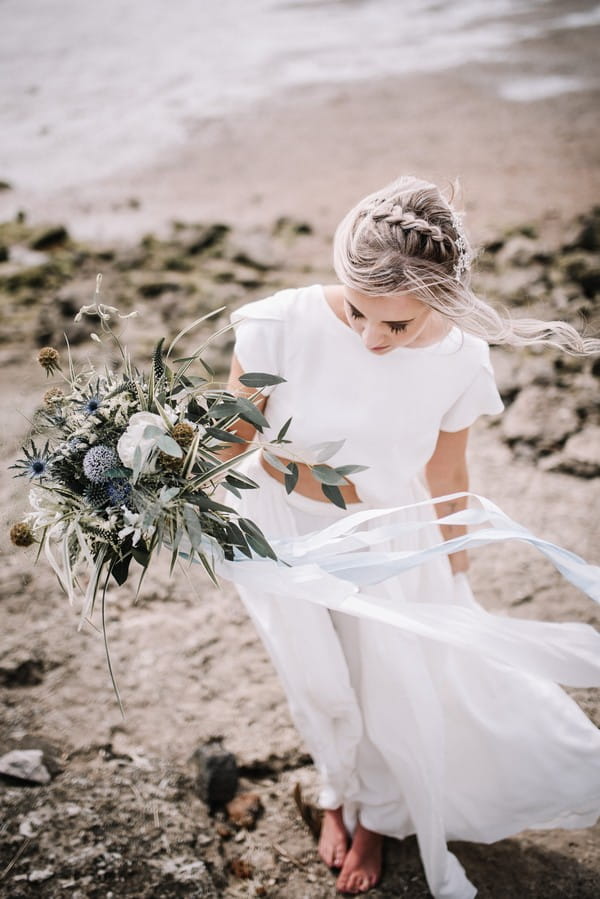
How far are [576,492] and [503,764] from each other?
82.9 inches

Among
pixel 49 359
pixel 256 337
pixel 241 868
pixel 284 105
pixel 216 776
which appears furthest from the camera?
pixel 284 105

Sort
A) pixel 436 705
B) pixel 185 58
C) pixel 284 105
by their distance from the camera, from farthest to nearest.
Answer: pixel 185 58 → pixel 284 105 → pixel 436 705

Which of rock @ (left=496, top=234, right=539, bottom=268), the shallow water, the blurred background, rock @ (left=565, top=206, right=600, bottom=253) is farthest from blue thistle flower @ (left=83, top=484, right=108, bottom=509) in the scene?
the shallow water

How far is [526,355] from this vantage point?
4.84 meters

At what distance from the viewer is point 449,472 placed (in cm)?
220

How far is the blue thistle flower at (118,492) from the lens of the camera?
1.49m

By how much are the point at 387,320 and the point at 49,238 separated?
5565 millimetres

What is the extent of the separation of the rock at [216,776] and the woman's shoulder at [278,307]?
1.55 metres

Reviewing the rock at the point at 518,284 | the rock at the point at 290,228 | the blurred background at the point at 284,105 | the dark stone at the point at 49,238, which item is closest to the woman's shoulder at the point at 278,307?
the rock at the point at 518,284

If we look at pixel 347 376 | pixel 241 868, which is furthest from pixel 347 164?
pixel 241 868

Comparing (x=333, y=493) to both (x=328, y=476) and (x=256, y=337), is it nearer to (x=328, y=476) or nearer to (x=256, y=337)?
(x=328, y=476)

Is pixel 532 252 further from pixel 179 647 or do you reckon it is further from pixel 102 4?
pixel 102 4

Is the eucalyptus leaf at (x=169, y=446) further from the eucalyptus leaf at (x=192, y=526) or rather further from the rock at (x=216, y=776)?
the rock at (x=216, y=776)

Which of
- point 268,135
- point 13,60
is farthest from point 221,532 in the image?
point 13,60
